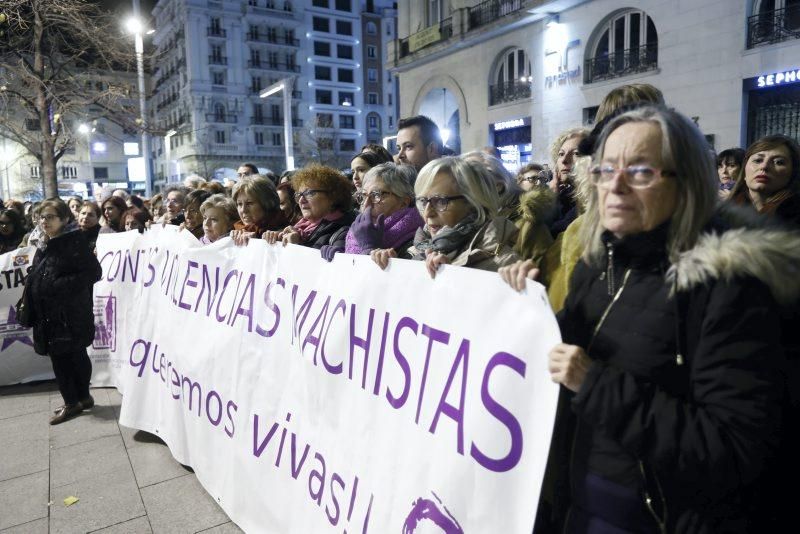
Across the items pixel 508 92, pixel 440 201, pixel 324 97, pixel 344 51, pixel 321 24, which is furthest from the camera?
pixel 344 51

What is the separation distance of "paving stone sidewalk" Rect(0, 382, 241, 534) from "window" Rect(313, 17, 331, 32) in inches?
2773

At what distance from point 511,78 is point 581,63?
3.76 metres

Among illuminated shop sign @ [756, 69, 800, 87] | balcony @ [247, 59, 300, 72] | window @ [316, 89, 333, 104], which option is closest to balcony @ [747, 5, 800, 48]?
illuminated shop sign @ [756, 69, 800, 87]

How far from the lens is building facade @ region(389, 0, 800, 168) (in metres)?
12.6

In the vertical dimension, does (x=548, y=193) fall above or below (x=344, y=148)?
below

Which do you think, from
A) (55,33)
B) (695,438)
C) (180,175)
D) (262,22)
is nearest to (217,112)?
(180,175)

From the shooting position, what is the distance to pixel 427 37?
23578 mm

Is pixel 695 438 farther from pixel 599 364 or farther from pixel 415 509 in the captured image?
pixel 415 509

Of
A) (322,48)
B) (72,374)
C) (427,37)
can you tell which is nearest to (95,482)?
(72,374)

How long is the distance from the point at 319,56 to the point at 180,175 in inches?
901

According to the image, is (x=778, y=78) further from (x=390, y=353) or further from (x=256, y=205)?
(x=390, y=353)

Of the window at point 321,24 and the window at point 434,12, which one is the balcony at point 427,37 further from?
the window at point 321,24

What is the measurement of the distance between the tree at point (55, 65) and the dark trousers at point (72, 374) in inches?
296

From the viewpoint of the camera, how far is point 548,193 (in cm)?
247
